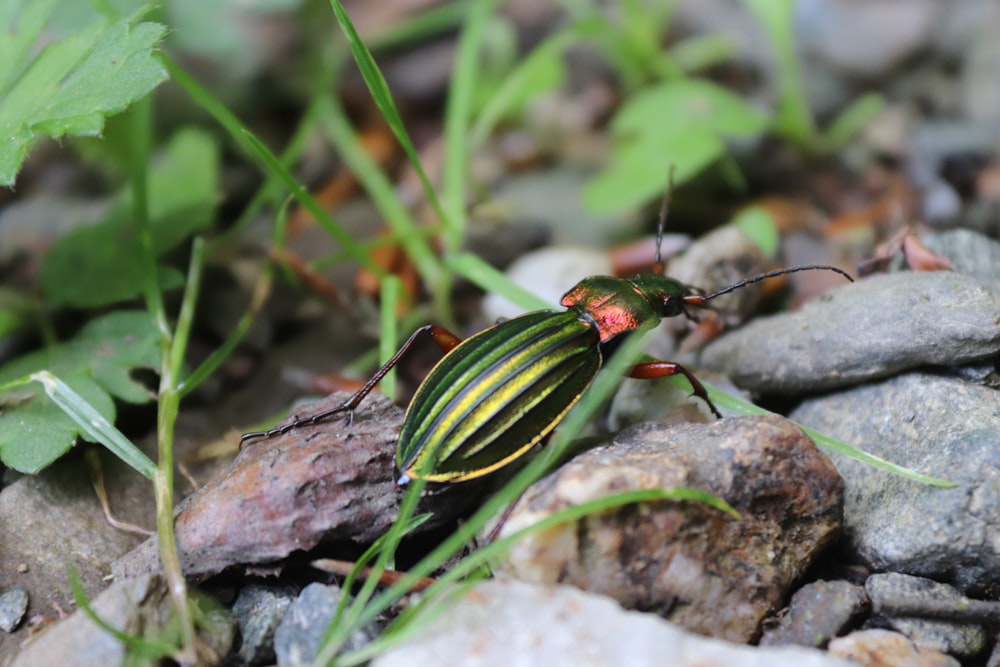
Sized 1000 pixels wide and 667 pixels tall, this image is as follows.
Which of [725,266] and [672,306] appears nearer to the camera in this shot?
Answer: [672,306]

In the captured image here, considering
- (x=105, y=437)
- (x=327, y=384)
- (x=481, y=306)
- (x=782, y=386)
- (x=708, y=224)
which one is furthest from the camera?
(x=708, y=224)

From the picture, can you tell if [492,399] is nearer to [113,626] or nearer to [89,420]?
[113,626]

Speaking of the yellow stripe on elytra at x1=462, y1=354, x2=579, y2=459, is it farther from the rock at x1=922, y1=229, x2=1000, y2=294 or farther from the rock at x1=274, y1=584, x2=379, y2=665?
the rock at x1=922, y1=229, x2=1000, y2=294

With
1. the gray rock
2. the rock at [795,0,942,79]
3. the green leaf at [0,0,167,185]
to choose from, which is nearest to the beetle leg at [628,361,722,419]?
the green leaf at [0,0,167,185]

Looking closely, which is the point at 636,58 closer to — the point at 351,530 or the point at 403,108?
the point at 403,108

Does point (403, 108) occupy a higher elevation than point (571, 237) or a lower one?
higher

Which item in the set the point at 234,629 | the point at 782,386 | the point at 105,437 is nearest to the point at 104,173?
the point at 105,437

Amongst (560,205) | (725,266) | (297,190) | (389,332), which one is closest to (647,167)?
(560,205)
